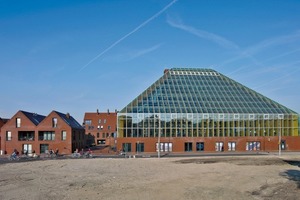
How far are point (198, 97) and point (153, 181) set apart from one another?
44.6 m

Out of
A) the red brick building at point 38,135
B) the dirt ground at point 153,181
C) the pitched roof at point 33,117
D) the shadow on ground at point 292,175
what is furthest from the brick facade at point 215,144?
the shadow on ground at point 292,175

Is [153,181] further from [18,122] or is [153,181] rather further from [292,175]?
[18,122]

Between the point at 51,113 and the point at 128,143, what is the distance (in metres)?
17.5

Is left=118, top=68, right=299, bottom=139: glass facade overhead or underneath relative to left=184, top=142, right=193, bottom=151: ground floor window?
overhead

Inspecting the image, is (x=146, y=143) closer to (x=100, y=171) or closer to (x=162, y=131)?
(x=162, y=131)

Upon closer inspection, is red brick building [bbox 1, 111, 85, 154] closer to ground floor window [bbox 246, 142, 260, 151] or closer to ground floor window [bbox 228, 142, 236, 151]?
ground floor window [bbox 228, 142, 236, 151]

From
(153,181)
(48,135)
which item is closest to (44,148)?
(48,135)

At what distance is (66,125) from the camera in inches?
2778

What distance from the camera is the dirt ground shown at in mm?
27456

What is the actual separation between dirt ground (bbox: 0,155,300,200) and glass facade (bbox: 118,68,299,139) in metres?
21.8

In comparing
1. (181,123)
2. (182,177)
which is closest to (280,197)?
(182,177)

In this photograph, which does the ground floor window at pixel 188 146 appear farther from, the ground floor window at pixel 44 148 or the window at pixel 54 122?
the ground floor window at pixel 44 148

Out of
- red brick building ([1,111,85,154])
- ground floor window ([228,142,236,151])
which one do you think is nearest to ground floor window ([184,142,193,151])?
ground floor window ([228,142,236,151])

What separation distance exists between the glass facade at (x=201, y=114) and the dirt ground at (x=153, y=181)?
2179cm
